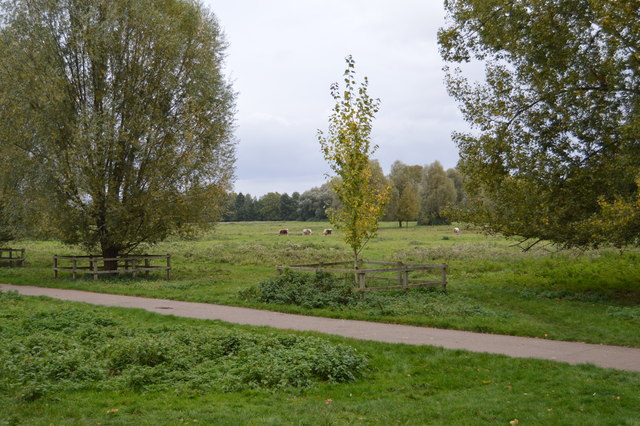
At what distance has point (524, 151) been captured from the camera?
766 inches

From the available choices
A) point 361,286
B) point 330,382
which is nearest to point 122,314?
point 361,286

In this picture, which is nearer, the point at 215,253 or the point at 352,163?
the point at 352,163

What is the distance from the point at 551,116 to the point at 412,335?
11.2 metres

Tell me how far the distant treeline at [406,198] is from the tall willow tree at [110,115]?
88.8 ft

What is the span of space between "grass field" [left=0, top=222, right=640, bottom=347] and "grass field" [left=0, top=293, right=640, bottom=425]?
150 inches

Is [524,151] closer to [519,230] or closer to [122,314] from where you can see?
[519,230]

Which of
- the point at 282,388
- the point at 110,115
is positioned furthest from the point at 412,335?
the point at 110,115

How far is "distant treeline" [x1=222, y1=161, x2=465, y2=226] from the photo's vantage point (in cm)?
7856

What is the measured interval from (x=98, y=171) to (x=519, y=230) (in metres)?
17.9

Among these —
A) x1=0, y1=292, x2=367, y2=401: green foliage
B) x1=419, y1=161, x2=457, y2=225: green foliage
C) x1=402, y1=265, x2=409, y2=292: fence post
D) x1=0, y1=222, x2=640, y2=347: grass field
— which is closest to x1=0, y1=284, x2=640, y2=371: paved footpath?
x1=0, y1=222, x2=640, y2=347: grass field

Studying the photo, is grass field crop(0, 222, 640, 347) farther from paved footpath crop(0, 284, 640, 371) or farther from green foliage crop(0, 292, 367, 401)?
green foliage crop(0, 292, 367, 401)

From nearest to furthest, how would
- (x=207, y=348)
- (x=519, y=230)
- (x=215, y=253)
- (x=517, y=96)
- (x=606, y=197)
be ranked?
(x=207, y=348)
(x=606, y=197)
(x=519, y=230)
(x=517, y=96)
(x=215, y=253)

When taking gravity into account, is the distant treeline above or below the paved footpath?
above

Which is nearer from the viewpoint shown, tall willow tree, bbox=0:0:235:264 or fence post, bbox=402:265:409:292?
fence post, bbox=402:265:409:292
